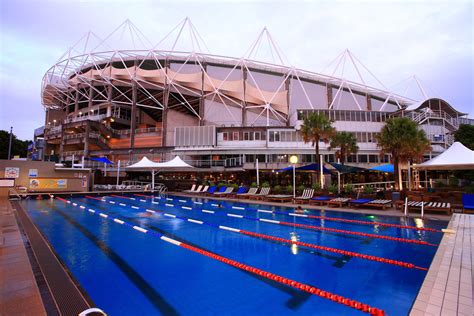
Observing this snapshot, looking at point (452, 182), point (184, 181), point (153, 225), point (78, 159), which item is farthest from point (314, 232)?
point (78, 159)

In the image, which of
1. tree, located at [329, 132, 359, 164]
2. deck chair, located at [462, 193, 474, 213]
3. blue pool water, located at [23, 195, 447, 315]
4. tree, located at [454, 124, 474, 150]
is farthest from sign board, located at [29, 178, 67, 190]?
tree, located at [454, 124, 474, 150]

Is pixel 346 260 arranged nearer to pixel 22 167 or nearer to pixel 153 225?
pixel 153 225

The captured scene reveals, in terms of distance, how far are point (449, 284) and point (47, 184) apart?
30.1 meters

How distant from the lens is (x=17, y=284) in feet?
12.9

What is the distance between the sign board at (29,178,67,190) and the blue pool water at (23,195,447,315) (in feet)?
56.4

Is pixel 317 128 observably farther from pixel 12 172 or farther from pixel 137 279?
pixel 12 172

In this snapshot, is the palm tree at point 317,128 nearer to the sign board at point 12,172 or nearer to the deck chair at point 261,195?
the deck chair at point 261,195

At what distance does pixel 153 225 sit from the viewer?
36.0 ft

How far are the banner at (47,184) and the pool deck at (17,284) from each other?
2146 cm

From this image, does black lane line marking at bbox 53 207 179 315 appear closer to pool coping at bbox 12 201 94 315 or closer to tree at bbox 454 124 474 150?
pool coping at bbox 12 201 94 315

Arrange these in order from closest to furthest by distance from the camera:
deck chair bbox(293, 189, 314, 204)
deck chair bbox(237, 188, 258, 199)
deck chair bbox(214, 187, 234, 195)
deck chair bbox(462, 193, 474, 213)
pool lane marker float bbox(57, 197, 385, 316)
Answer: pool lane marker float bbox(57, 197, 385, 316), deck chair bbox(462, 193, 474, 213), deck chair bbox(293, 189, 314, 204), deck chair bbox(237, 188, 258, 199), deck chair bbox(214, 187, 234, 195)

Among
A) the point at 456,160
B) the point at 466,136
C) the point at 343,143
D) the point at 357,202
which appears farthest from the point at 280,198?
the point at 466,136

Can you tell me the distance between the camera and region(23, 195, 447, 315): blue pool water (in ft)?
14.1

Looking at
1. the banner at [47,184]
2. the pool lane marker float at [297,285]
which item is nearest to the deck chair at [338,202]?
the pool lane marker float at [297,285]
